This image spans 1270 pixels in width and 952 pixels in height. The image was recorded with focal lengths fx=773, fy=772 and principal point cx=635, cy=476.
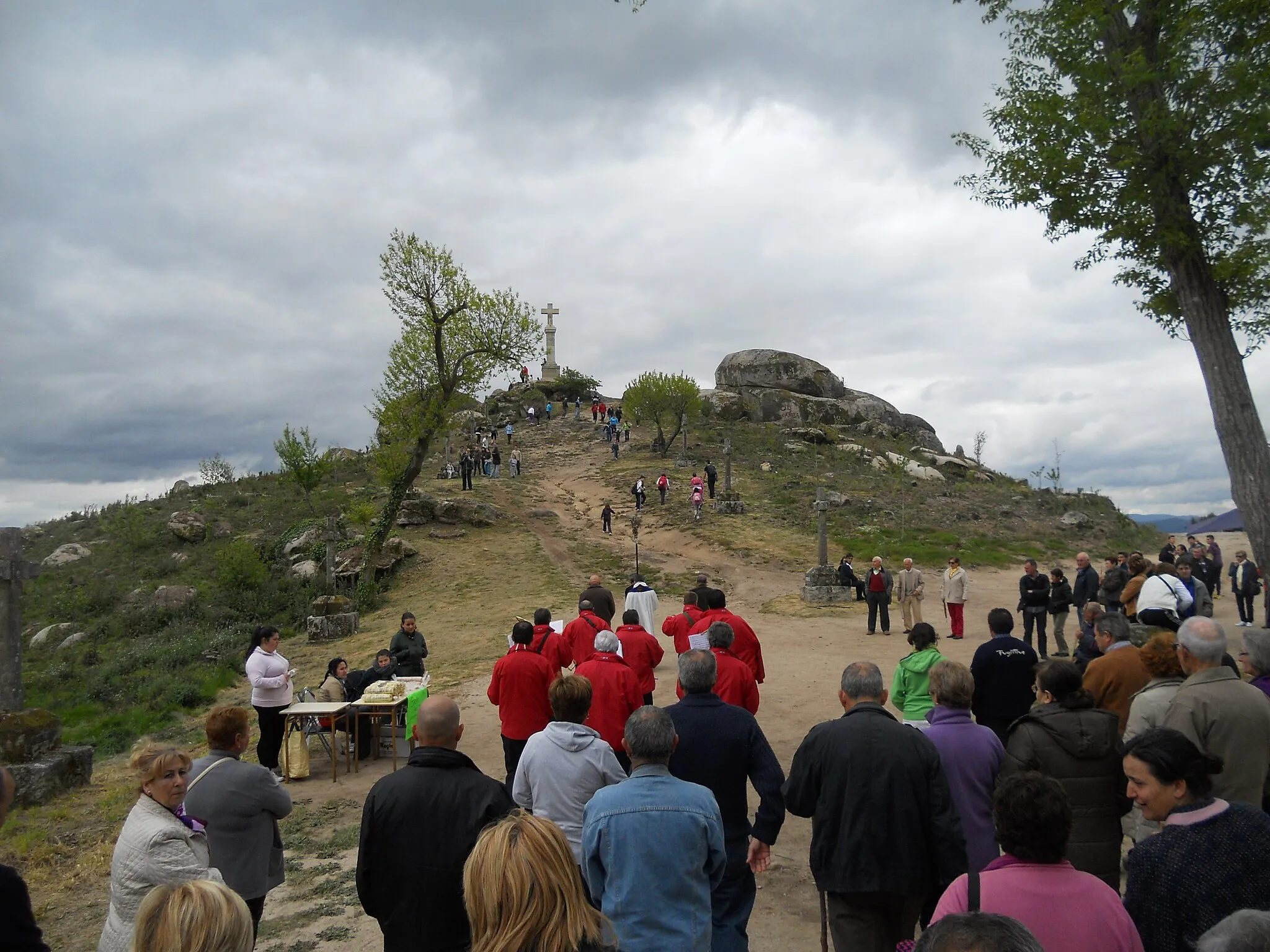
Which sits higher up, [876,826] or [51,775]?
[876,826]

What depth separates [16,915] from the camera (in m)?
2.63

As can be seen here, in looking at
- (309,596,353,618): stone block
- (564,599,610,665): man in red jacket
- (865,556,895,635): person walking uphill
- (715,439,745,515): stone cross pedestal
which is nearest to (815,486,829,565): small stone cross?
(865,556,895,635): person walking uphill

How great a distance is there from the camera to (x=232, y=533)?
2850 cm

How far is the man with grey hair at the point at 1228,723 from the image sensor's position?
385cm

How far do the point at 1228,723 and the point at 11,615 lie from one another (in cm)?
1239

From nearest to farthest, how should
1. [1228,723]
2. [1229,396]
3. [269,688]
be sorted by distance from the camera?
[1228,723] → [269,688] → [1229,396]

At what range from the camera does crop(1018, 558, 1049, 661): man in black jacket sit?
1251 centimetres

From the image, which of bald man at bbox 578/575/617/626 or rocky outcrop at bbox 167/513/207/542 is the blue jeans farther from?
rocky outcrop at bbox 167/513/207/542

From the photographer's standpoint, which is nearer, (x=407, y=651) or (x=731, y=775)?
(x=731, y=775)

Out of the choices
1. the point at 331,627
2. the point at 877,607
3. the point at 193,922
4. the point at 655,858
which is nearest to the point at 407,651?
the point at 655,858

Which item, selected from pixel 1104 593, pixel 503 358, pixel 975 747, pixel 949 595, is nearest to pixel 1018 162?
pixel 1104 593

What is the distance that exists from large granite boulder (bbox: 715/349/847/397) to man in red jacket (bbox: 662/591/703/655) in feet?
154

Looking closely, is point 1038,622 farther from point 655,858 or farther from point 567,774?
point 655,858

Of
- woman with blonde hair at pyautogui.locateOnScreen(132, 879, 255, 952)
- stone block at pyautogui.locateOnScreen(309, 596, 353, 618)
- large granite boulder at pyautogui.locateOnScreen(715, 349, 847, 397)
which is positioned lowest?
stone block at pyautogui.locateOnScreen(309, 596, 353, 618)
